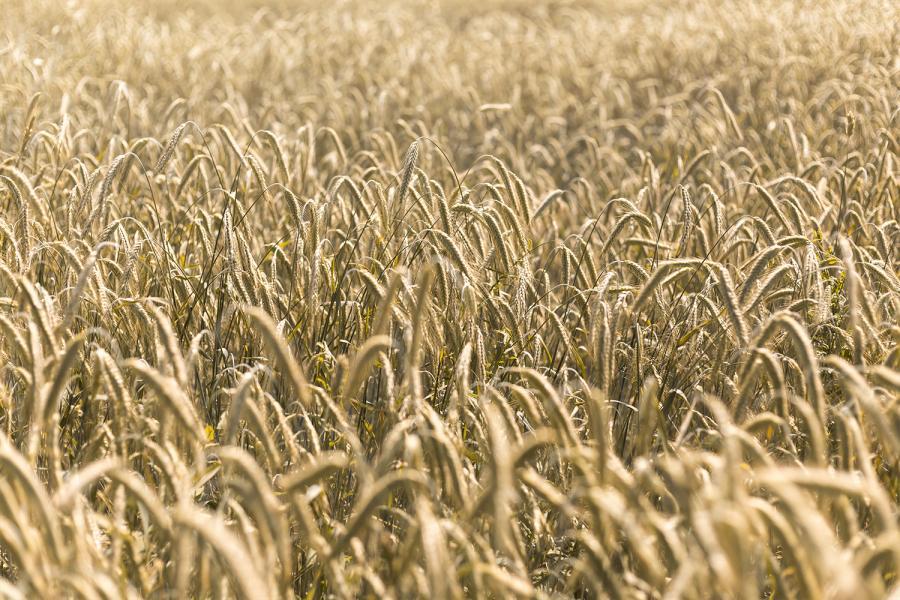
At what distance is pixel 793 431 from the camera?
208 cm

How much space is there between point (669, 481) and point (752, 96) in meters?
4.90

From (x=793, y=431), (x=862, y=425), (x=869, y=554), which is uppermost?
(x=869, y=554)

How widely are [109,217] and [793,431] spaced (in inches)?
88.7

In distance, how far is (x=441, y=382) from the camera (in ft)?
7.37

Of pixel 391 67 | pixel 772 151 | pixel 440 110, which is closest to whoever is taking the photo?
pixel 772 151

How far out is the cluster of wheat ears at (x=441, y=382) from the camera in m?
1.22

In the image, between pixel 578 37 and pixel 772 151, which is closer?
pixel 772 151

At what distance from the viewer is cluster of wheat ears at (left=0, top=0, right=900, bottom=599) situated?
122 cm

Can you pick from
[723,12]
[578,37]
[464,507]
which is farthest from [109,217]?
[723,12]

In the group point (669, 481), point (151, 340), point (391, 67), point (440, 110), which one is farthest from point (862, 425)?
point (391, 67)

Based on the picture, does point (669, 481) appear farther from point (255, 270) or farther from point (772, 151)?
point (772, 151)

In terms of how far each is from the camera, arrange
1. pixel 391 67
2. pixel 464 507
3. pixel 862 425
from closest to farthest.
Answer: pixel 464 507 < pixel 862 425 < pixel 391 67

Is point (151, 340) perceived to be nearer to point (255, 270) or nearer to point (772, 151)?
point (255, 270)

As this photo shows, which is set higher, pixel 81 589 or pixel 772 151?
pixel 81 589
